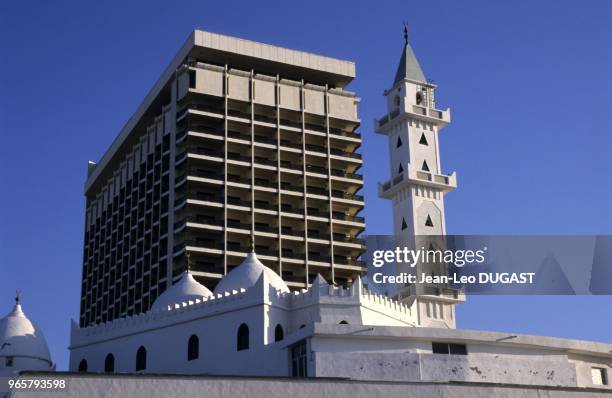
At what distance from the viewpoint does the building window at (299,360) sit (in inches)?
1661

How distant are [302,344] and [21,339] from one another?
19.6m

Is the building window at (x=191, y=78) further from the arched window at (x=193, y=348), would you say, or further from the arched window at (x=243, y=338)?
the arched window at (x=243, y=338)

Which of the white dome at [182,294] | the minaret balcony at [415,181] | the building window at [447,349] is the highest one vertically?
the minaret balcony at [415,181]

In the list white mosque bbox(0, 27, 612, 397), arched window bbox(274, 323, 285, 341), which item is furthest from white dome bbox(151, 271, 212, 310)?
arched window bbox(274, 323, 285, 341)

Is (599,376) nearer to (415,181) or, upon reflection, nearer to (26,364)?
(415,181)

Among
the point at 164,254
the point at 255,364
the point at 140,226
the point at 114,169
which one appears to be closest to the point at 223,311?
the point at 255,364

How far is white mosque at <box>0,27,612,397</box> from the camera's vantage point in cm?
4212

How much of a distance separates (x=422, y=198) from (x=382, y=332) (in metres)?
21.6

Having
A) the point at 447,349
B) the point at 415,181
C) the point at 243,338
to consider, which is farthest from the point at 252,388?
the point at 415,181

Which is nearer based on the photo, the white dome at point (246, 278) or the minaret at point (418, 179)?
the white dome at point (246, 278)

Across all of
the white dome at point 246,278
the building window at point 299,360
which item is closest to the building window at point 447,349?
the building window at point 299,360

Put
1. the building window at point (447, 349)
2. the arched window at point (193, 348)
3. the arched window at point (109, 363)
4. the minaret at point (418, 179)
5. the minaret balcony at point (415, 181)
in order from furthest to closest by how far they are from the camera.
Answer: the minaret balcony at point (415, 181)
the minaret at point (418, 179)
the arched window at point (109, 363)
the arched window at point (193, 348)
the building window at point (447, 349)

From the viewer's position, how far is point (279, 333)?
46.6 meters

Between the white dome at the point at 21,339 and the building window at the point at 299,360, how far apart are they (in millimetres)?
17481
